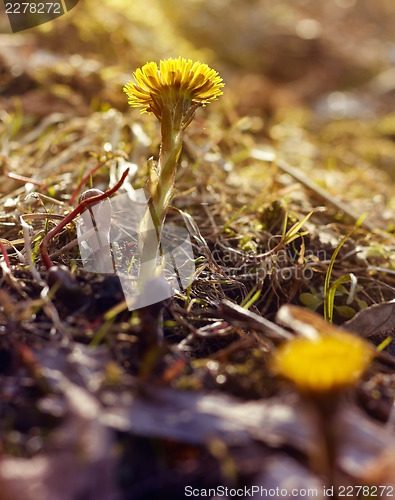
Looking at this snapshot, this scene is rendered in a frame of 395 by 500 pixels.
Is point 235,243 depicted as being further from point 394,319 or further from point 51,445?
point 51,445

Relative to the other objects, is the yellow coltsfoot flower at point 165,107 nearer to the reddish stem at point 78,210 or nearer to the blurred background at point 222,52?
the reddish stem at point 78,210

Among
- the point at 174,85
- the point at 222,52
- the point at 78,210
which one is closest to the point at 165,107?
the point at 174,85

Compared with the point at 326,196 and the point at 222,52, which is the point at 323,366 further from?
the point at 222,52

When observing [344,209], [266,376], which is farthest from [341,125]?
[266,376]
